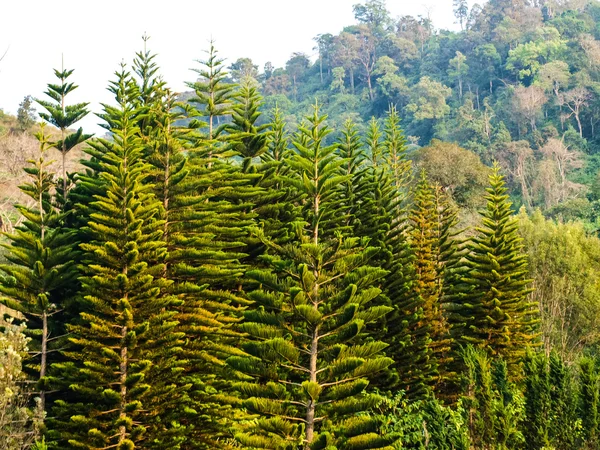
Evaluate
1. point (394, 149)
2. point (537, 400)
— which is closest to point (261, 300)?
point (537, 400)

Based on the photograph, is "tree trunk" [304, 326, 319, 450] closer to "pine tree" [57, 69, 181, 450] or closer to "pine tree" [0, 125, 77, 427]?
"pine tree" [57, 69, 181, 450]

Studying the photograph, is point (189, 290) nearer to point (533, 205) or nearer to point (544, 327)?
point (544, 327)

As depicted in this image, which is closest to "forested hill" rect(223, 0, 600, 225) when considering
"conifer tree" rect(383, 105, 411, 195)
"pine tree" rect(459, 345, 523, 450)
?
"conifer tree" rect(383, 105, 411, 195)

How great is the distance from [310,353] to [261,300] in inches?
55.0

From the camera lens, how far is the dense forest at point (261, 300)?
1391 cm

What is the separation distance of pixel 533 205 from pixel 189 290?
112ft

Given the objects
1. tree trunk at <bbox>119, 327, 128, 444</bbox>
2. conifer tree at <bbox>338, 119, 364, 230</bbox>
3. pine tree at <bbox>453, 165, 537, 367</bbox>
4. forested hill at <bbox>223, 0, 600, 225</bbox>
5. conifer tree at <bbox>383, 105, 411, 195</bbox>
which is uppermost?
forested hill at <bbox>223, 0, 600, 225</bbox>

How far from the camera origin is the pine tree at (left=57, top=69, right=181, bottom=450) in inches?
592

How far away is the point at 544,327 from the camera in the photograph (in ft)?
91.1

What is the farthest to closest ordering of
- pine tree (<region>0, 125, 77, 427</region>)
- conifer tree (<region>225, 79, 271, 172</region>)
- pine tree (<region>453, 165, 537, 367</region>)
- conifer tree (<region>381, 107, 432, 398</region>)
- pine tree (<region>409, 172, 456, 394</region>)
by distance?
pine tree (<region>409, 172, 456, 394</region>) → pine tree (<region>453, 165, 537, 367</region>) → conifer tree (<region>225, 79, 271, 172</region>) → conifer tree (<region>381, 107, 432, 398</region>) → pine tree (<region>0, 125, 77, 427</region>)

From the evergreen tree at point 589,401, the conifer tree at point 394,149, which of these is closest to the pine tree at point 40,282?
the evergreen tree at point 589,401

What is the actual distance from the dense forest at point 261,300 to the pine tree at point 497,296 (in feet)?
0.22

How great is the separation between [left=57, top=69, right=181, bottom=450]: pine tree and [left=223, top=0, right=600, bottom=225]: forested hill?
2001 centimetres

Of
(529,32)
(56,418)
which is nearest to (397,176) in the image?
(56,418)
